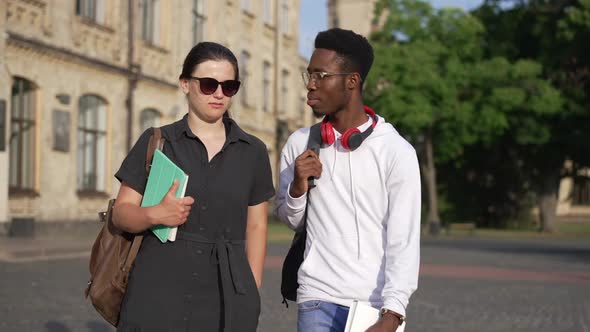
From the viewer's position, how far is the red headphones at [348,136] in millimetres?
3541

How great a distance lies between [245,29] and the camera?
3803 cm

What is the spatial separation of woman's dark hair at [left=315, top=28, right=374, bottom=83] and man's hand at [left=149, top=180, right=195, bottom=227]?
0.81m

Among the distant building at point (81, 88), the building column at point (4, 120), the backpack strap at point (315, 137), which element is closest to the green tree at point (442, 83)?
the distant building at point (81, 88)

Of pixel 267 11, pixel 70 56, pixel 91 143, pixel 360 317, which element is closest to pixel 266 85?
pixel 267 11

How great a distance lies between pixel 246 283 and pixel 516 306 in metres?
8.89

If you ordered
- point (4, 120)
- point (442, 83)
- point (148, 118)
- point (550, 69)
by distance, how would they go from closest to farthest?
1. point (4, 120)
2. point (148, 118)
3. point (442, 83)
4. point (550, 69)

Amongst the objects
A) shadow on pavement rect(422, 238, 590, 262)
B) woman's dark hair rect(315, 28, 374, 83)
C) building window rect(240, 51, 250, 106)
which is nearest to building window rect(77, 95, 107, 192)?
shadow on pavement rect(422, 238, 590, 262)

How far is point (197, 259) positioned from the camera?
351cm

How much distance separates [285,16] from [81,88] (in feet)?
63.1

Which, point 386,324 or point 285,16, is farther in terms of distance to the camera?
point 285,16

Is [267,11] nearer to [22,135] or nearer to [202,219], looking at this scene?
[22,135]

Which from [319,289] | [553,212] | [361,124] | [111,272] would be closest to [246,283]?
[319,289]

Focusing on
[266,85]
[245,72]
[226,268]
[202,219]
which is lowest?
[226,268]

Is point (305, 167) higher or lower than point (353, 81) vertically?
lower
